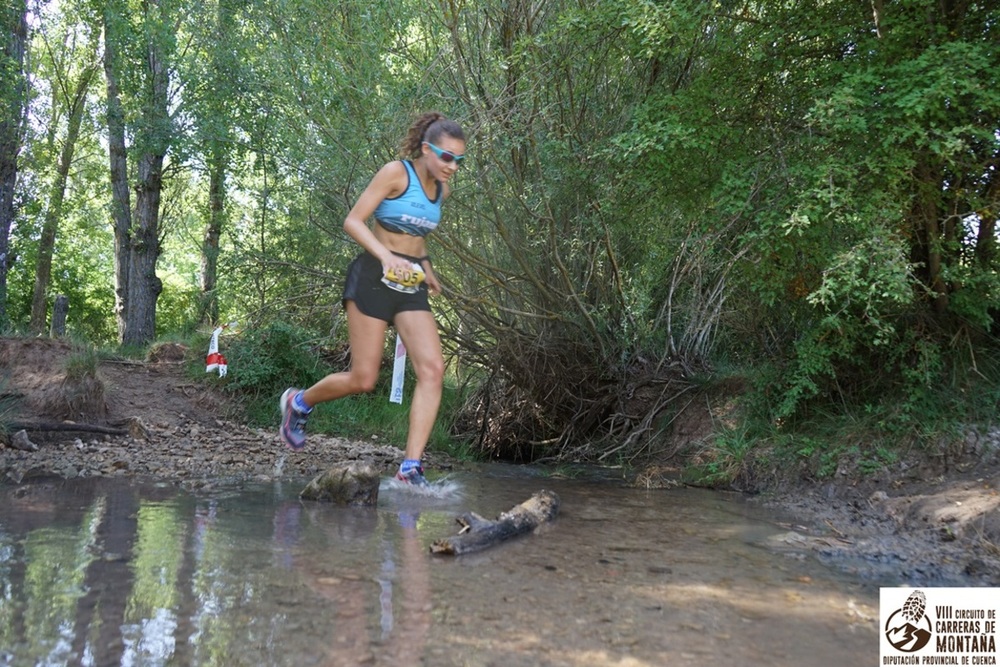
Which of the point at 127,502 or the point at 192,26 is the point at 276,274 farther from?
the point at 127,502

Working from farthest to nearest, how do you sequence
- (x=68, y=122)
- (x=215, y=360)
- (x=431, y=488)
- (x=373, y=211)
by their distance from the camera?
1. (x=68, y=122)
2. (x=215, y=360)
3. (x=431, y=488)
4. (x=373, y=211)

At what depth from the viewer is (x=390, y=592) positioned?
2797 mm

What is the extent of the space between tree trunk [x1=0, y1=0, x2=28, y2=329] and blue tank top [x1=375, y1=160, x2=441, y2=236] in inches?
287

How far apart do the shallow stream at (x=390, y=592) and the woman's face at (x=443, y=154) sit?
1.90 meters

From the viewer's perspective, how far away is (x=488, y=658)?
2.25 meters

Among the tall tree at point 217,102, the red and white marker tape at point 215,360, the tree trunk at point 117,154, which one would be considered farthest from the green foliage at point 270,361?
the tree trunk at point 117,154

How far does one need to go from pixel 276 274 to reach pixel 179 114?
225 inches

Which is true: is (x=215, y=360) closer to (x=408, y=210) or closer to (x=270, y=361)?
(x=270, y=361)

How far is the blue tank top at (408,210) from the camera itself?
470cm

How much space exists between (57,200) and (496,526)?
15768 millimetres

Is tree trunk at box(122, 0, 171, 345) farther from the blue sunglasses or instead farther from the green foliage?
the blue sunglasses

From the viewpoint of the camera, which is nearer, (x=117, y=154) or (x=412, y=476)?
(x=412, y=476)

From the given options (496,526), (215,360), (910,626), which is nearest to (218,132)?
(215,360)

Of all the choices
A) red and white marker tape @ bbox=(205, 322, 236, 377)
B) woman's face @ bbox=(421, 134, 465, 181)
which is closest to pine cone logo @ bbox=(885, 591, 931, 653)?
woman's face @ bbox=(421, 134, 465, 181)
